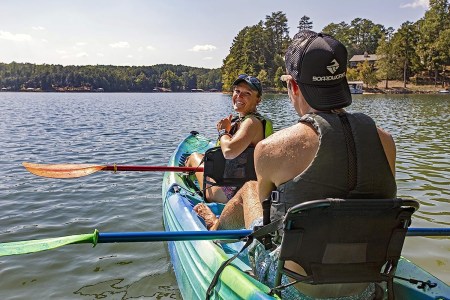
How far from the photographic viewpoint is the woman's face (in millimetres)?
4910

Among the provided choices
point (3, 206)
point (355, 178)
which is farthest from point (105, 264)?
point (355, 178)

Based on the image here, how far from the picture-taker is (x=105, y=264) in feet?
17.0

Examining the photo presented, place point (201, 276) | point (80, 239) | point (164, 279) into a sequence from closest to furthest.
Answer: point (80, 239) < point (201, 276) < point (164, 279)

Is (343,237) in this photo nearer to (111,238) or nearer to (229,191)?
(111,238)

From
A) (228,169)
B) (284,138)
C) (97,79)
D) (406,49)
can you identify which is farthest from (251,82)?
(97,79)

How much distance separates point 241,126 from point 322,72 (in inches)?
95.3

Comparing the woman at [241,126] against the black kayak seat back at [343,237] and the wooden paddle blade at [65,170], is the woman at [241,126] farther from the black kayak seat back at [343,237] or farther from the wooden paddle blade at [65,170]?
the black kayak seat back at [343,237]

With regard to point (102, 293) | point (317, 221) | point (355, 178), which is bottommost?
point (102, 293)

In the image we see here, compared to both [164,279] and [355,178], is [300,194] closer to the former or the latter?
[355,178]

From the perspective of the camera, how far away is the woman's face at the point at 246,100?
4910 millimetres

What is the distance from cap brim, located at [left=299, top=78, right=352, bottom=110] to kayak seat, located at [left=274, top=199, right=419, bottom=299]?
22.1 inches

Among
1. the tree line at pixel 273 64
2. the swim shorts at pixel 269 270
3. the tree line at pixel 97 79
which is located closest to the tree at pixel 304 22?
the tree line at pixel 273 64

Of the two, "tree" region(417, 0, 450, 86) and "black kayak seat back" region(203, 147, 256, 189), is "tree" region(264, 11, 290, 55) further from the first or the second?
"black kayak seat back" region(203, 147, 256, 189)

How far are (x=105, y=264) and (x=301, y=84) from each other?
3794 millimetres
